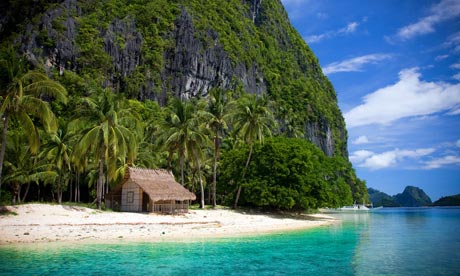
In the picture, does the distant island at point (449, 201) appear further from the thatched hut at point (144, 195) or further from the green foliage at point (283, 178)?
the thatched hut at point (144, 195)

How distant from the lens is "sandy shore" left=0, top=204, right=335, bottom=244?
16.2m

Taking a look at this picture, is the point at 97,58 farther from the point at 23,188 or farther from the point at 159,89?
the point at 23,188

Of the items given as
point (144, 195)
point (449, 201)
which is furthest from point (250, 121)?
point (449, 201)

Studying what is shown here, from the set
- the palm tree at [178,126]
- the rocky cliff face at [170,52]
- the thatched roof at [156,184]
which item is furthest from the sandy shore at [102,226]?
the rocky cliff face at [170,52]

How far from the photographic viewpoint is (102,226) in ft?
60.6

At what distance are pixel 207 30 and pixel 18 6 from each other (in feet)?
116

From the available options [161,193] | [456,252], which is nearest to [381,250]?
[456,252]

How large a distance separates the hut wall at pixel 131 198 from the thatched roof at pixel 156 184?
0.50 meters

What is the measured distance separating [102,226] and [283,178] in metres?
16.7

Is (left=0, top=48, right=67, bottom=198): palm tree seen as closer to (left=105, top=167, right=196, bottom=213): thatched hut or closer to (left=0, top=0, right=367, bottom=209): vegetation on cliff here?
(left=0, top=0, right=367, bottom=209): vegetation on cliff

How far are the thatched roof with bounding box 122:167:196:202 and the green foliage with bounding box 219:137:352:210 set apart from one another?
259 inches

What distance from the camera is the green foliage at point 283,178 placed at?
30.1 meters

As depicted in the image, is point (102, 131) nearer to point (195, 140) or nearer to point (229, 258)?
point (195, 140)

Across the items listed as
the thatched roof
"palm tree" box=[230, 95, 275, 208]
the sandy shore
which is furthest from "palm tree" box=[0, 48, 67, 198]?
"palm tree" box=[230, 95, 275, 208]
